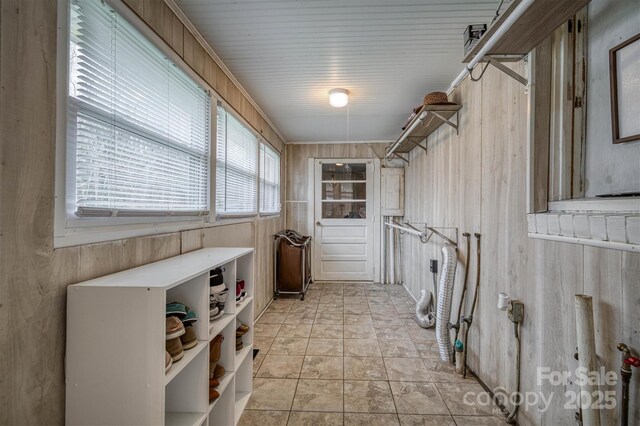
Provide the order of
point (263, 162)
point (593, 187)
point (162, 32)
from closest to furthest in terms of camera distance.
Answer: point (593, 187) → point (162, 32) → point (263, 162)

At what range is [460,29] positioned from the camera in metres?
1.73

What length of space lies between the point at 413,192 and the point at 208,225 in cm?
298

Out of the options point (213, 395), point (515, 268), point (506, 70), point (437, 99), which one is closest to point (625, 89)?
point (506, 70)

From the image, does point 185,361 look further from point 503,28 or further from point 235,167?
point 503,28

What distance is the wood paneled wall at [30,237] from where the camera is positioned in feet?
2.51

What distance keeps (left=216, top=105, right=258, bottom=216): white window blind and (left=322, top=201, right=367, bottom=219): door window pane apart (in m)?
1.80

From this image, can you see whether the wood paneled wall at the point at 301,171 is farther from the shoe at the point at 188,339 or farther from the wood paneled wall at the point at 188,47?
the shoe at the point at 188,339

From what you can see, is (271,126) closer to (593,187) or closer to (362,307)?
(362,307)

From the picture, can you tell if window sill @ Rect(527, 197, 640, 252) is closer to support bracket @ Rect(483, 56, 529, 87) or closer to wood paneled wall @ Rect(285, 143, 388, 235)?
support bracket @ Rect(483, 56, 529, 87)

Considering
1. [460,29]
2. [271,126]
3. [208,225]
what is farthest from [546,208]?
[271,126]

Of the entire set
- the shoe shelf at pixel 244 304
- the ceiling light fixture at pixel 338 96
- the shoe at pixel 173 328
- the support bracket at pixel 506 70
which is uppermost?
the ceiling light fixture at pixel 338 96

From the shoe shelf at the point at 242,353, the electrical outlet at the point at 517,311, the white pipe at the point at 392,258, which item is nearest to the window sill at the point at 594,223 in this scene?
the electrical outlet at the point at 517,311

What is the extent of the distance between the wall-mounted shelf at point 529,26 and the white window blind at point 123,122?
1.61m

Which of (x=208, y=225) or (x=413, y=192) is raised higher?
(x=413, y=192)
